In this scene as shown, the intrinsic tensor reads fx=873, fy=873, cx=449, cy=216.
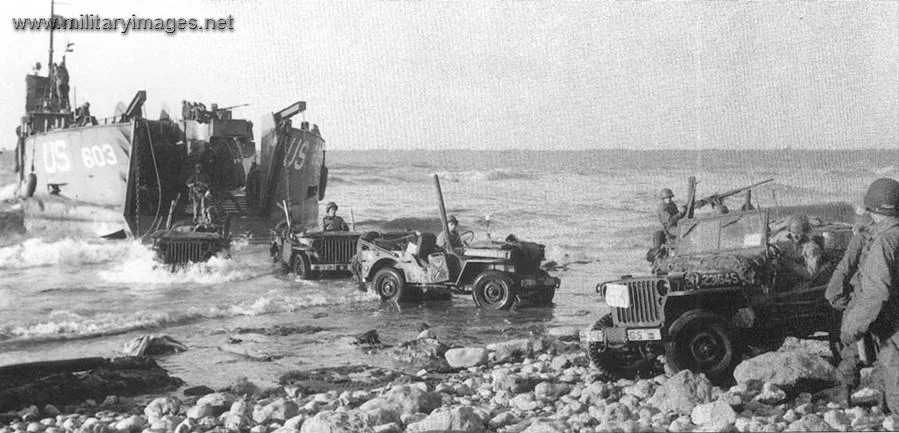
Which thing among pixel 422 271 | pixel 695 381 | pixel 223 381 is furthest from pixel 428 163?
pixel 695 381

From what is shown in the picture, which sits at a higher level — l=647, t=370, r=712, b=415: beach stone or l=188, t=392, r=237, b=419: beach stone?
l=647, t=370, r=712, b=415: beach stone

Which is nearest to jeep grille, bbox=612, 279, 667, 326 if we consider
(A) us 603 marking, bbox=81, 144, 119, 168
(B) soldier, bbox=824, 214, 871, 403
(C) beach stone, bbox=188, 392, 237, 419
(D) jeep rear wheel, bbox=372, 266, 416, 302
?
(B) soldier, bbox=824, 214, 871, 403

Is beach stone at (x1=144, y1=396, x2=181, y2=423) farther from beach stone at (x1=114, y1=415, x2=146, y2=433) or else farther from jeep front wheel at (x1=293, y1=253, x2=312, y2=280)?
jeep front wheel at (x1=293, y1=253, x2=312, y2=280)

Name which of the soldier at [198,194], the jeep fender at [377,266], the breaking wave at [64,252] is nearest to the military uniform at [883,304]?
the jeep fender at [377,266]

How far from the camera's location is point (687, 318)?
6504 millimetres

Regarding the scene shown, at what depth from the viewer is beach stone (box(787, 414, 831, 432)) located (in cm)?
470

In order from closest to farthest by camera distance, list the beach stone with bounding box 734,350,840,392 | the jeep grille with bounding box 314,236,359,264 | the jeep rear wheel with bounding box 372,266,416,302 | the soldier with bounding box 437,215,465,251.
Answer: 1. the beach stone with bounding box 734,350,840,392
2. the soldier with bounding box 437,215,465,251
3. the jeep rear wheel with bounding box 372,266,416,302
4. the jeep grille with bounding box 314,236,359,264

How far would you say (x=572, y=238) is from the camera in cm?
1708

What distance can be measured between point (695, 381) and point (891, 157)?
9.69 metres

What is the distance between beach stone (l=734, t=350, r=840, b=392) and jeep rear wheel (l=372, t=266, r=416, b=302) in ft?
21.8

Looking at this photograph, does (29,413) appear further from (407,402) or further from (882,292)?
(882,292)

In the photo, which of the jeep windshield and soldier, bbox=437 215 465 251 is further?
soldier, bbox=437 215 465 251

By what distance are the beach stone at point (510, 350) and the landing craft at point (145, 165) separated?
10960mm

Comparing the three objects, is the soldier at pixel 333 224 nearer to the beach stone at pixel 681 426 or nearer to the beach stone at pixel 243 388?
the beach stone at pixel 243 388
